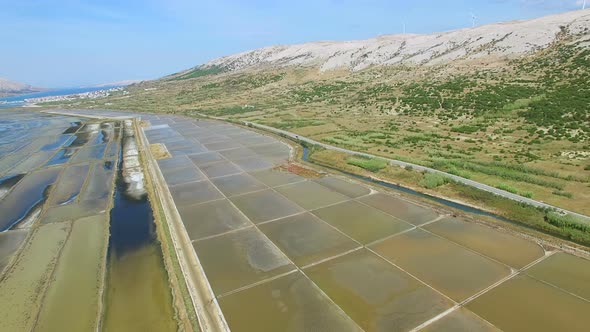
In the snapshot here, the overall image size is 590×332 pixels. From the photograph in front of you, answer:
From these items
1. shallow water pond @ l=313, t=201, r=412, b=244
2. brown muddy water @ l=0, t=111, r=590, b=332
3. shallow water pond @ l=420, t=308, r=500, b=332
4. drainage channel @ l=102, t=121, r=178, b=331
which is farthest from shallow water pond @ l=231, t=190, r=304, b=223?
shallow water pond @ l=420, t=308, r=500, b=332

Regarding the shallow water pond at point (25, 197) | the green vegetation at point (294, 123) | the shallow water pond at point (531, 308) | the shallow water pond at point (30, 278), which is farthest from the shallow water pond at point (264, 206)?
the green vegetation at point (294, 123)

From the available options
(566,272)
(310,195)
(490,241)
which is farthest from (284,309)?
(566,272)

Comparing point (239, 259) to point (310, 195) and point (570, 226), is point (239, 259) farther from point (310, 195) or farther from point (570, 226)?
point (570, 226)

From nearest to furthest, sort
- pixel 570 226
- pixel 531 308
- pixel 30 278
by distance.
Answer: pixel 531 308 < pixel 30 278 < pixel 570 226

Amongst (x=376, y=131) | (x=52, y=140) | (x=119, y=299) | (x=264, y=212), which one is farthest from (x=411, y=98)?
(x=52, y=140)

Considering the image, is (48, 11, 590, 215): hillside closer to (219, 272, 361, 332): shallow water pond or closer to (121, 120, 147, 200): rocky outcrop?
(219, 272, 361, 332): shallow water pond
